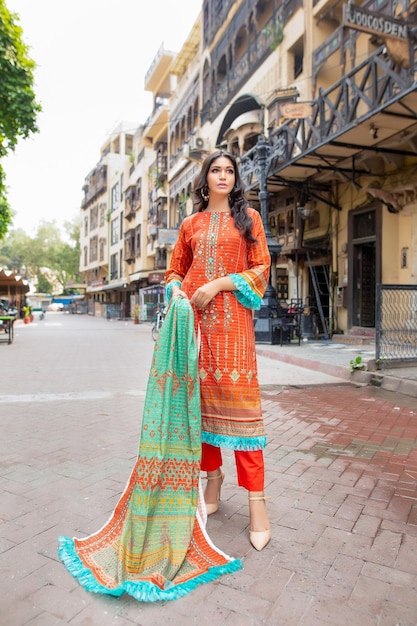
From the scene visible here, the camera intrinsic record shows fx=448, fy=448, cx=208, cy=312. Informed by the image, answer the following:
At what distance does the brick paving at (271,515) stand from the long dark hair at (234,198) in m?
1.56

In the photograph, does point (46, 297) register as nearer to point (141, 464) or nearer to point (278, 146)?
point (278, 146)

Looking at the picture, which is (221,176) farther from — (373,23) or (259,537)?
(373,23)

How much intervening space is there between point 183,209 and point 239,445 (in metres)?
24.3

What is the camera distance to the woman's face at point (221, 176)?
236cm

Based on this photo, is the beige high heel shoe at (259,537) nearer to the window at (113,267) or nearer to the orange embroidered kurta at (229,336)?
the orange embroidered kurta at (229,336)

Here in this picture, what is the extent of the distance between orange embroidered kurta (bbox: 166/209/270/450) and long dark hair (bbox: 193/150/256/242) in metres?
0.04

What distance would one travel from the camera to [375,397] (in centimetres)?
594

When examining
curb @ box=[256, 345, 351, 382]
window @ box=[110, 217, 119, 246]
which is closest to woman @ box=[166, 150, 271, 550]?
curb @ box=[256, 345, 351, 382]

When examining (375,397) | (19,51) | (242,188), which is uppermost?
(19,51)

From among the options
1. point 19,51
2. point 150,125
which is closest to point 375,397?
point 19,51

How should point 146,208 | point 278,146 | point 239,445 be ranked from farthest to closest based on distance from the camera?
1. point 146,208
2. point 278,146
3. point 239,445

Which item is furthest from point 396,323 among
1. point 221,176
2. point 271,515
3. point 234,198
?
point 221,176

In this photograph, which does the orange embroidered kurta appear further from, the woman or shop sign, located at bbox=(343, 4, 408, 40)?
shop sign, located at bbox=(343, 4, 408, 40)

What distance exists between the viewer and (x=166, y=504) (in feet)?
6.64
